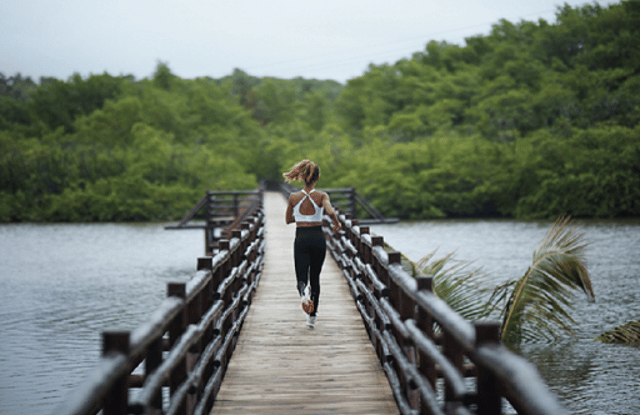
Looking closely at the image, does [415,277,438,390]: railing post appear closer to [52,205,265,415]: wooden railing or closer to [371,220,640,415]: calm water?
[52,205,265,415]: wooden railing

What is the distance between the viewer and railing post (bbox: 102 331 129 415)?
2.71 metres

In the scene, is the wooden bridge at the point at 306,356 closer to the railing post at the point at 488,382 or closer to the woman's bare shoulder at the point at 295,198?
the railing post at the point at 488,382

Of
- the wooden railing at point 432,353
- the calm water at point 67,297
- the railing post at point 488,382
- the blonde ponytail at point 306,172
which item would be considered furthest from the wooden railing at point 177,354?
the calm water at point 67,297

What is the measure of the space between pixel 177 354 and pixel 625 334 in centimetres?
1124

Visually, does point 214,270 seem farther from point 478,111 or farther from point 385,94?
point 385,94

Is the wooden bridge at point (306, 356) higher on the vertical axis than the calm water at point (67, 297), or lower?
higher

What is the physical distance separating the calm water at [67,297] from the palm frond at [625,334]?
8.07m

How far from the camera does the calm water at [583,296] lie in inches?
450

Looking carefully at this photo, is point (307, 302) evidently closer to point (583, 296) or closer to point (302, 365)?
point (302, 365)

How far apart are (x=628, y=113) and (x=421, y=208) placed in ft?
55.0

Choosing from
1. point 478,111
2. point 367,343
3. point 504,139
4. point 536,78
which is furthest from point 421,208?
point 367,343

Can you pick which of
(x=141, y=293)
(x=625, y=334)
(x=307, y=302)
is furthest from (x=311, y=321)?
(x=141, y=293)

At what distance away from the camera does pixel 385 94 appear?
76562 mm

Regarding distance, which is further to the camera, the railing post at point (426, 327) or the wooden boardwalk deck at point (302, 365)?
the wooden boardwalk deck at point (302, 365)
